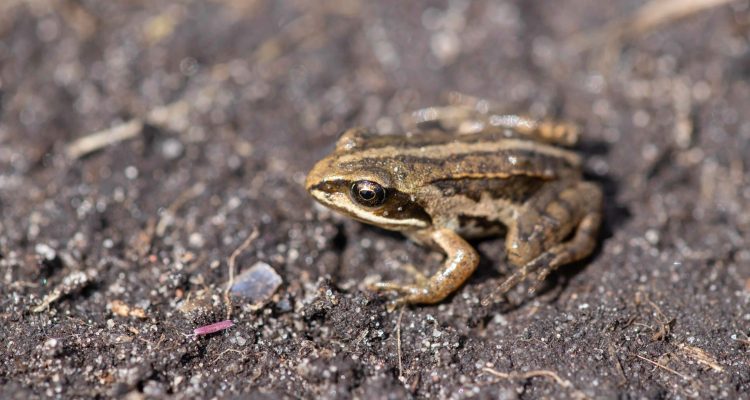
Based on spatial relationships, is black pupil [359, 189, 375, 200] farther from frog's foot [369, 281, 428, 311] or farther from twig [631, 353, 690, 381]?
twig [631, 353, 690, 381]

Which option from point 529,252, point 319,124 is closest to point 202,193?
point 319,124

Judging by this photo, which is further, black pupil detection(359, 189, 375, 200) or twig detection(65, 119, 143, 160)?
twig detection(65, 119, 143, 160)

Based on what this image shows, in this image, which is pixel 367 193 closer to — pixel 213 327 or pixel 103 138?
pixel 213 327

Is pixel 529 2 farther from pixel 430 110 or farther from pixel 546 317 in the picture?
pixel 546 317

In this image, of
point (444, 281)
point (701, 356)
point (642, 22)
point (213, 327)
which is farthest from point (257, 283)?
point (642, 22)

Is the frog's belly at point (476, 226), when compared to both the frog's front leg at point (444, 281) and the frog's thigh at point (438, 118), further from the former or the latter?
the frog's thigh at point (438, 118)

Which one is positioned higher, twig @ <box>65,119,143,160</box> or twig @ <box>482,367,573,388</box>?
twig @ <box>65,119,143,160</box>

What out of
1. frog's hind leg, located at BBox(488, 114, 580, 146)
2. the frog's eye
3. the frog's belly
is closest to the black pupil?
the frog's eye

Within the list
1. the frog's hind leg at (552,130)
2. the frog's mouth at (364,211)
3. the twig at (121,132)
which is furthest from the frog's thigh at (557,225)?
the twig at (121,132)
